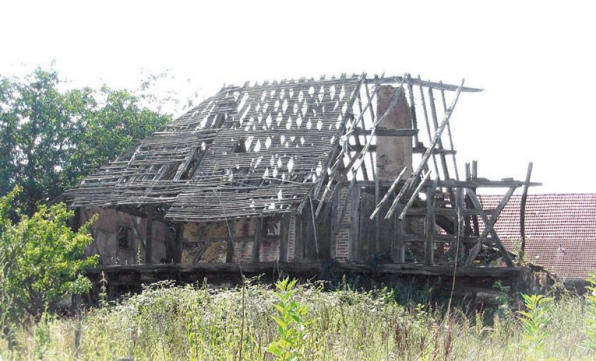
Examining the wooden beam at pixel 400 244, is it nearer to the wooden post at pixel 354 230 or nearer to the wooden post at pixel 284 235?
the wooden post at pixel 354 230

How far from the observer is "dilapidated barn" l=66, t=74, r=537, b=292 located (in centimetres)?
1841

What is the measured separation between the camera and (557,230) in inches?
1098

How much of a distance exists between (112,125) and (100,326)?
2129cm

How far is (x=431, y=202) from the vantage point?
18.3 m

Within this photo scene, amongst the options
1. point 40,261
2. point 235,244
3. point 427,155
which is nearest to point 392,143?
point 427,155

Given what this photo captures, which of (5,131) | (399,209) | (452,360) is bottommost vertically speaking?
(452,360)

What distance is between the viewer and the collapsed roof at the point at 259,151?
19000 millimetres

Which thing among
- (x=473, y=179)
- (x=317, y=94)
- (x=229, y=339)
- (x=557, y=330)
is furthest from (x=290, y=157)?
(x=229, y=339)

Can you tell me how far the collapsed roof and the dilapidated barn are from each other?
0.03 meters

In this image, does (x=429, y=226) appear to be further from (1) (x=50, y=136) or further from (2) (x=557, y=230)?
(1) (x=50, y=136)

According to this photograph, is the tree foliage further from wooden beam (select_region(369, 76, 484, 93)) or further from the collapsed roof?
wooden beam (select_region(369, 76, 484, 93))

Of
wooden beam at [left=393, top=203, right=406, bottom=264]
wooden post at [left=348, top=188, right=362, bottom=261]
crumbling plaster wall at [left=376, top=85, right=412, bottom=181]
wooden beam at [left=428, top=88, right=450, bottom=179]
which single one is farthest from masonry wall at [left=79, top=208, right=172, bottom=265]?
wooden beam at [left=428, top=88, right=450, bottom=179]

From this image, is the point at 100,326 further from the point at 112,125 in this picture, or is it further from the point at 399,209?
the point at 112,125

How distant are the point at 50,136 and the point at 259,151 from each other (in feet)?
34.7
